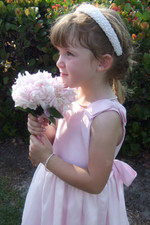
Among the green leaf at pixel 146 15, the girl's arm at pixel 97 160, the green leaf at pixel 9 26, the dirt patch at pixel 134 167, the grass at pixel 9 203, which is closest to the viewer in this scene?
the girl's arm at pixel 97 160

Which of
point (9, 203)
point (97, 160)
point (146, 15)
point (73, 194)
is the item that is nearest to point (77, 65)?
point (97, 160)

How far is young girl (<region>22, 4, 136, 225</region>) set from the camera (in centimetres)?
163

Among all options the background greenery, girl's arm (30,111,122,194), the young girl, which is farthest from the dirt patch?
girl's arm (30,111,122,194)

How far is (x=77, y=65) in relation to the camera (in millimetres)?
1639

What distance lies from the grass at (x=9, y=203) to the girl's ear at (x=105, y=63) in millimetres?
2203

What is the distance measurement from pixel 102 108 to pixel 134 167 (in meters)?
2.50

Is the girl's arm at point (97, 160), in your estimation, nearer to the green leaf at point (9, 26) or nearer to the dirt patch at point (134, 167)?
the dirt patch at point (134, 167)

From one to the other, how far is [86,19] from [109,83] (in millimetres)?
465

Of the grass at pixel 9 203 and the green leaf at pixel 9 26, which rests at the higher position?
the green leaf at pixel 9 26

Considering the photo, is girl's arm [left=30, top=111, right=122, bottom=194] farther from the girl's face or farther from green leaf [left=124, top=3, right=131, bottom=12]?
green leaf [left=124, top=3, right=131, bottom=12]

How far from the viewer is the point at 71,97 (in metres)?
1.76

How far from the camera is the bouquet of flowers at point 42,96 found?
1.62 m

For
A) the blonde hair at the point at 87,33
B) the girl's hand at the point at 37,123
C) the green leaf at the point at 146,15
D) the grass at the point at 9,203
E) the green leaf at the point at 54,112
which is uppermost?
the blonde hair at the point at 87,33

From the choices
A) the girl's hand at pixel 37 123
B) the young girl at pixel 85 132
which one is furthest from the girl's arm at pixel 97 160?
the girl's hand at pixel 37 123
